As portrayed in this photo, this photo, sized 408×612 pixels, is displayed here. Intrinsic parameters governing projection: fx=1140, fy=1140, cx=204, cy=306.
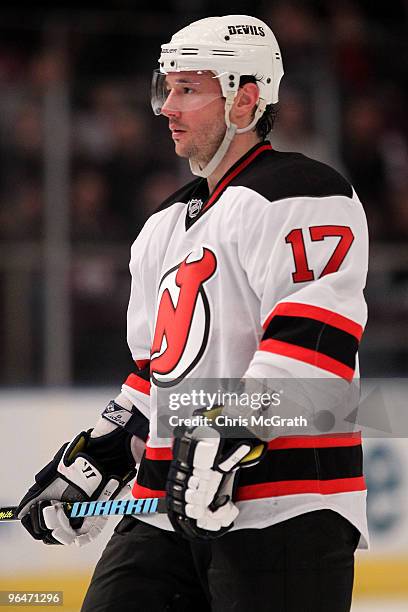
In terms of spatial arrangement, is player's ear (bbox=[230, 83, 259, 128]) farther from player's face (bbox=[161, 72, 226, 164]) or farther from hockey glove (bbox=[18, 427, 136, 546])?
hockey glove (bbox=[18, 427, 136, 546])

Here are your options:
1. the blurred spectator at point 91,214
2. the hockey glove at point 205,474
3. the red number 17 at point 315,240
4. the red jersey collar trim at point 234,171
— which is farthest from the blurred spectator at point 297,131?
the hockey glove at point 205,474

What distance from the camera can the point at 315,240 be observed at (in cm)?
152

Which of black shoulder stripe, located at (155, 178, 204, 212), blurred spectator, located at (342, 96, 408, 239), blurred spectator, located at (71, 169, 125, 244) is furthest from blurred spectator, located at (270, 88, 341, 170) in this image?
black shoulder stripe, located at (155, 178, 204, 212)

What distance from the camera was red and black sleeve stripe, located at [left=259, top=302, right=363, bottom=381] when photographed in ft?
4.83

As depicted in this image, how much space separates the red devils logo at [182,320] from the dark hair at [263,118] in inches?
9.6

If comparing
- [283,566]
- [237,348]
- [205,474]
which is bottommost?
[283,566]

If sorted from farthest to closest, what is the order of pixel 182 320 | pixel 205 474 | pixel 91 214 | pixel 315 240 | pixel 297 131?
pixel 297 131, pixel 91 214, pixel 182 320, pixel 315 240, pixel 205 474

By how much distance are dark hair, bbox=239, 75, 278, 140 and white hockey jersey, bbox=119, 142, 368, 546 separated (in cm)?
4

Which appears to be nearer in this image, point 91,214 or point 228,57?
point 228,57

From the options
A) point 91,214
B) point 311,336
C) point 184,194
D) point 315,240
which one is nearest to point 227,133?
point 184,194

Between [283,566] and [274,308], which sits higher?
[274,308]

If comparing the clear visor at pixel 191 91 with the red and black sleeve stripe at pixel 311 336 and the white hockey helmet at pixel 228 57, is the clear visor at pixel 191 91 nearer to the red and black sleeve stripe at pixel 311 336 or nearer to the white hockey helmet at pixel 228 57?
the white hockey helmet at pixel 228 57

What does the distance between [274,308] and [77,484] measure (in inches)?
21.1

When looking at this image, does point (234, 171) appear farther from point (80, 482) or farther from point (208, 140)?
point (80, 482)
